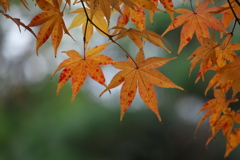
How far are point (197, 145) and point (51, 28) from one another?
2417 mm

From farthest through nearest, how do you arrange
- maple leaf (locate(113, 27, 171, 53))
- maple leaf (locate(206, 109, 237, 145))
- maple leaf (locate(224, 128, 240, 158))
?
maple leaf (locate(224, 128, 240, 158)), maple leaf (locate(206, 109, 237, 145)), maple leaf (locate(113, 27, 171, 53))

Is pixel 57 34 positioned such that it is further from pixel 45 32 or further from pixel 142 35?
pixel 142 35

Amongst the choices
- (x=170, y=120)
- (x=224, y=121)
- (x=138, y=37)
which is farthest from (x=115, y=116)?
(x=138, y=37)

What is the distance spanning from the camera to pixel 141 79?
600mm

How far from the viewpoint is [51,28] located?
572 millimetres

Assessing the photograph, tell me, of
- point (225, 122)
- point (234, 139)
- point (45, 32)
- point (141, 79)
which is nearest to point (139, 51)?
point (141, 79)

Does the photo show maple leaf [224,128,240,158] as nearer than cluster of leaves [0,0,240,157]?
No

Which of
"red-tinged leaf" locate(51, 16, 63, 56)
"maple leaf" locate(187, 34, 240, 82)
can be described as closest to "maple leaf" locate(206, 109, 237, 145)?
"maple leaf" locate(187, 34, 240, 82)

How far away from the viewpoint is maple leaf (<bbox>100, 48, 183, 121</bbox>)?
57 centimetres

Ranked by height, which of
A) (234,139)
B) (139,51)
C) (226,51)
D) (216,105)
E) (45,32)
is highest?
(45,32)

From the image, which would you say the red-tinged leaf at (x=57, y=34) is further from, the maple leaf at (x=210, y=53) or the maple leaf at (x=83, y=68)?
the maple leaf at (x=210, y=53)

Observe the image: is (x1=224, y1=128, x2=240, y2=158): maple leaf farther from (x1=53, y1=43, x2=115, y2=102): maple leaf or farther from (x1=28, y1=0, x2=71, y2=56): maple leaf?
(x1=28, y1=0, x2=71, y2=56): maple leaf

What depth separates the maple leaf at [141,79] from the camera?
57 centimetres

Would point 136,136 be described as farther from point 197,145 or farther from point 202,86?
point 202,86
